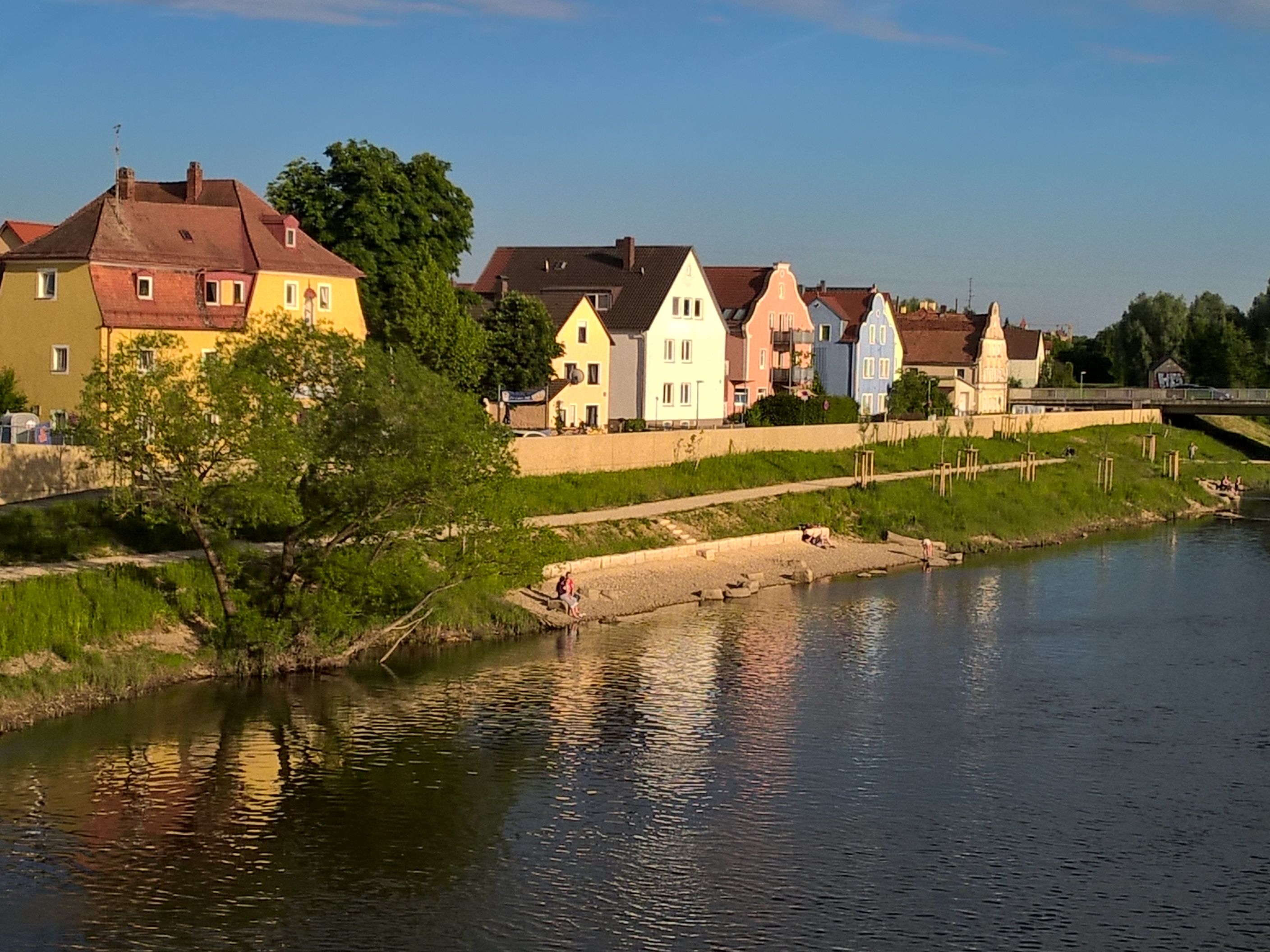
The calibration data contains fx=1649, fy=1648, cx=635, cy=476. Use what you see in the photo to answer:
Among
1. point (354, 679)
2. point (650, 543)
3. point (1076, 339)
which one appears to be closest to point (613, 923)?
point (354, 679)

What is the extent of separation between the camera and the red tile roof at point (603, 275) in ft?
269

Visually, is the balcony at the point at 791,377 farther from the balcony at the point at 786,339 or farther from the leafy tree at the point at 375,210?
the leafy tree at the point at 375,210

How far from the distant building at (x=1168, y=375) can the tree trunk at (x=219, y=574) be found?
121 m

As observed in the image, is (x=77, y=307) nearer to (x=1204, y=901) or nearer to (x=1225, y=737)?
(x=1225, y=737)

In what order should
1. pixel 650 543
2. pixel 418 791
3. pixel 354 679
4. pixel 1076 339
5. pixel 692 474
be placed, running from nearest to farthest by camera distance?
pixel 418 791, pixel 354 679, pixel 650 543, pixel 692 474, pixel 1076 339

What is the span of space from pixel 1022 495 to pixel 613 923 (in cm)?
5271

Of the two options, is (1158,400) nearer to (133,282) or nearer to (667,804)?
(133,282)

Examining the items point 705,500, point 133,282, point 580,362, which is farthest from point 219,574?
point 580,362

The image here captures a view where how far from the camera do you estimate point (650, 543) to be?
52594 mm

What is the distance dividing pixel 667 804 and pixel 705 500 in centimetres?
3185

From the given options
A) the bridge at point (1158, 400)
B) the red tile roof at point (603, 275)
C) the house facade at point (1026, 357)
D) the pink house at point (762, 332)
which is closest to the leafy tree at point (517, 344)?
the red tile roof at point (603, 275)

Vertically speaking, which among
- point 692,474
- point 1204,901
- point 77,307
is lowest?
point 1204,901

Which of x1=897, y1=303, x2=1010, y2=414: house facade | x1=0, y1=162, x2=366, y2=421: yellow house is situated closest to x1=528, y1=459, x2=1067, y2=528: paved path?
x1=0, y1=162, x2=366, y2=421: yellow house

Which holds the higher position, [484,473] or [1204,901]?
[484,473]
